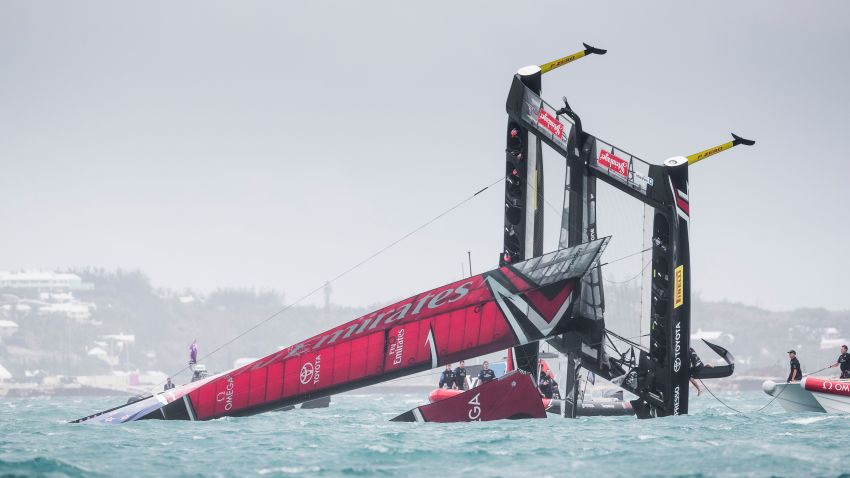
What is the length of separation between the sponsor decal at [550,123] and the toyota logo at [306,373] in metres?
8.07

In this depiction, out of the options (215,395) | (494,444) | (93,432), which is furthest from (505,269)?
(93,432)

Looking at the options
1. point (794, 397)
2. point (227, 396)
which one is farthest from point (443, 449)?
point (794, 397)

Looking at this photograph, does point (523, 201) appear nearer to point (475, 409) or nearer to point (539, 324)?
point (539, 324)

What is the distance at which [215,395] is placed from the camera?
2405 cm

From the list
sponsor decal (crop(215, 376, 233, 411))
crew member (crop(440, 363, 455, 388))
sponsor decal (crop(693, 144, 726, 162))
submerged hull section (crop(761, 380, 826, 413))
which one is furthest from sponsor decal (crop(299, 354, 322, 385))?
submerged hull section (crop(761, 380, 826, 413))

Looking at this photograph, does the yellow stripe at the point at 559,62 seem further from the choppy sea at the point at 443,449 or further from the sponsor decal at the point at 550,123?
the choppy sea at the point at 443,449

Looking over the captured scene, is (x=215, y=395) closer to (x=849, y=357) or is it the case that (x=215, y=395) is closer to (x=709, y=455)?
(x=709, y=455)

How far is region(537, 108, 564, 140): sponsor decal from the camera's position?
25.7 meters

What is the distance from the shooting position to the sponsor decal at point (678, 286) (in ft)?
77.6

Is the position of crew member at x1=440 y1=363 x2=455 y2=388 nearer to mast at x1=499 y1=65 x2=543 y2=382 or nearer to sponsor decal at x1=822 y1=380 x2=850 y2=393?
mast at x1=499 y1=65 x2=543 y2=382

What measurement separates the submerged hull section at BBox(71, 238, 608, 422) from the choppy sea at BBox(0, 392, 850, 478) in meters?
1.11

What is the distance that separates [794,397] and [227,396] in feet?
46.8

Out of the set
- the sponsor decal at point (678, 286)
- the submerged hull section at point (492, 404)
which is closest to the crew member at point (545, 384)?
the submerged hull section at point (492, 404)

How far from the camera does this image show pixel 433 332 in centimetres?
2272
